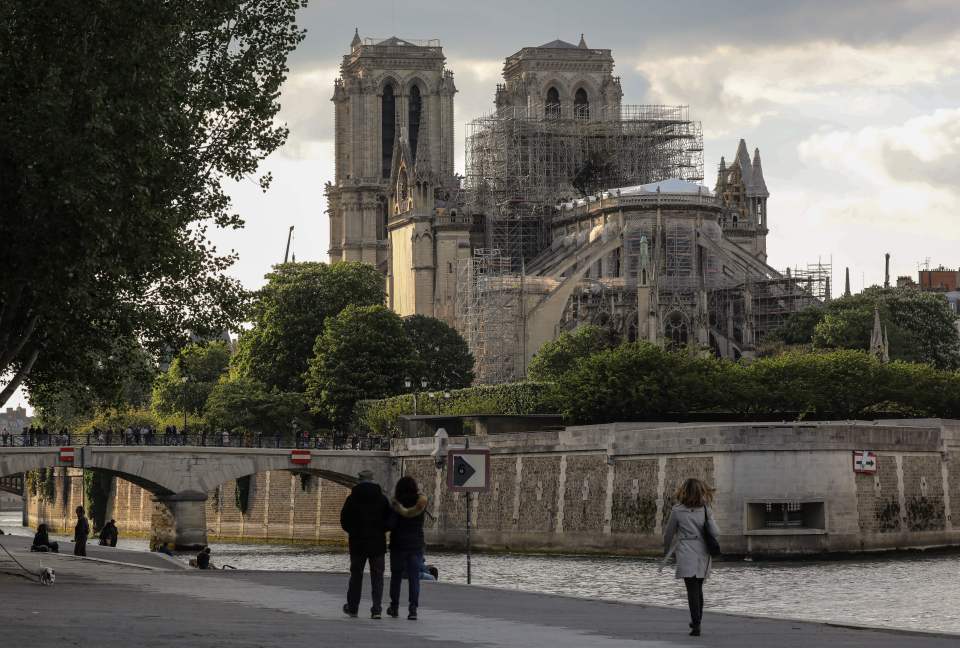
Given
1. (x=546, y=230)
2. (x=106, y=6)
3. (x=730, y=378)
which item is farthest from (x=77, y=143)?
(x=546, y=230)

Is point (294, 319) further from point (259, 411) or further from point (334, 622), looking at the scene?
point (334, 622)

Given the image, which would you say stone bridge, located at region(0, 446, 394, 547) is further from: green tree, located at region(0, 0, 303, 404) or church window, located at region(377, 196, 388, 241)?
church window, located at region(377, 196, 388, 241)

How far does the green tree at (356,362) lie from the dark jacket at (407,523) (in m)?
63.0

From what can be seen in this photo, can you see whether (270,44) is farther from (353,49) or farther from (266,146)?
(353,49)

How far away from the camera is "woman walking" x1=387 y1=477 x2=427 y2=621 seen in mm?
20062

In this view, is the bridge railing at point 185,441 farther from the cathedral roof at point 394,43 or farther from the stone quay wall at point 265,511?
the cathedral roof at point 394,43

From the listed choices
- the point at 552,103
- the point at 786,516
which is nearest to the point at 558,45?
the point at 552,103

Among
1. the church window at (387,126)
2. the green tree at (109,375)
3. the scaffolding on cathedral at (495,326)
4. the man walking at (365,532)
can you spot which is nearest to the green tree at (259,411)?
the scaffolding on cathedral at (495,326)

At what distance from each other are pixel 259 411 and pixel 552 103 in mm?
49546

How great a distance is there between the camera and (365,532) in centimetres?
2002

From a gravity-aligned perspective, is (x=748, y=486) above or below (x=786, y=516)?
above

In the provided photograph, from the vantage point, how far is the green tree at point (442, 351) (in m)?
94.6

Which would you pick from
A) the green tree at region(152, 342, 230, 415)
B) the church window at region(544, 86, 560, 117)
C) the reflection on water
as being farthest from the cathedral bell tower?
the reflection on water

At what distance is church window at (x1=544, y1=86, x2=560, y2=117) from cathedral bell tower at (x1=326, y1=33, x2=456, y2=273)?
23.9ft
